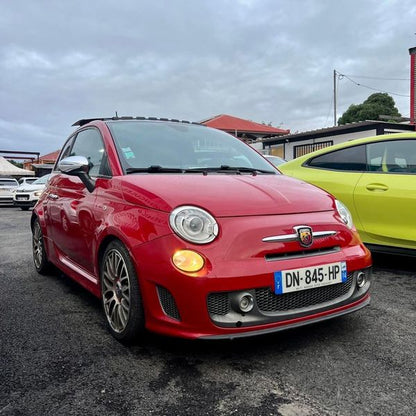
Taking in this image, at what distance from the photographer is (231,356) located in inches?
96.6

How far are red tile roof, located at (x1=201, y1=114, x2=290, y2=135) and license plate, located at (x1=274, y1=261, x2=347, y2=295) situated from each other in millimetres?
26384

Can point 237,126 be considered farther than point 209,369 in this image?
Yes

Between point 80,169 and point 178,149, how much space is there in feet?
2.47

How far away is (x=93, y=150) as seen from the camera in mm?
3516

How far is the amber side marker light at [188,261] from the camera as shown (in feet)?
7.22

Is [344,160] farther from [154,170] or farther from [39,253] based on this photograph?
[39,253]

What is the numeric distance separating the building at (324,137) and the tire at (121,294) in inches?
577

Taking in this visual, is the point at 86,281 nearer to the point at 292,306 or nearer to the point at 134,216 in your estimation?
the point at 134,216

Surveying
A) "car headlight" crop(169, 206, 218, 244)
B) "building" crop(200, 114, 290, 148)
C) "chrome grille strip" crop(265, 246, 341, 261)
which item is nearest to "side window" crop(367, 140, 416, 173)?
"chrome grille strip" crop(265, 246, 341, 261)

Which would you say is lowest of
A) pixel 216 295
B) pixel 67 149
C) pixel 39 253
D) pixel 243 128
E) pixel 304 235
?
pixel 39 253

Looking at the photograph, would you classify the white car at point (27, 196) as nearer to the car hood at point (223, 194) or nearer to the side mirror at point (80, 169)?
the side mirror at point (80, 169)

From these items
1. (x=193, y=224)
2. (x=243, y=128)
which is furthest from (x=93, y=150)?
(x=243, y=128)

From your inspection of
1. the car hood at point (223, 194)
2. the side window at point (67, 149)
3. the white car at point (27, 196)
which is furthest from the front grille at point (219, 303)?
the white car at point (27, 196)

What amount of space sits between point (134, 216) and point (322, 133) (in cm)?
1736
